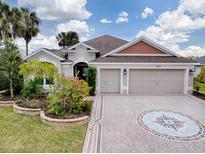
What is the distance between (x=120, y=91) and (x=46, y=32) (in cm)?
1820

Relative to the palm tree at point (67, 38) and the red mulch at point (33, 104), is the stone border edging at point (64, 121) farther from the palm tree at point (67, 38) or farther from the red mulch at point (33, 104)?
the palm tree at point (67, 38)

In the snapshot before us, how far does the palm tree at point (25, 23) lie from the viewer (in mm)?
23703

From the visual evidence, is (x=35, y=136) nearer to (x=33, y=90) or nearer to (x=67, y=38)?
(x=33, y=90)

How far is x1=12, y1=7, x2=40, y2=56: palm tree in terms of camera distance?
77.8 ft

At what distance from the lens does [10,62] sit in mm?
12578

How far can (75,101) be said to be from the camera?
9195 mm

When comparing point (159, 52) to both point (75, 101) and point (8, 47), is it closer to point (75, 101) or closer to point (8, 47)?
point (75, 101)

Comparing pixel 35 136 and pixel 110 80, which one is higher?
pixel 110 80

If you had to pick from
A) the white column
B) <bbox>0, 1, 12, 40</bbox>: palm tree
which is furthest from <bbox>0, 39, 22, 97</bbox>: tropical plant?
the white column

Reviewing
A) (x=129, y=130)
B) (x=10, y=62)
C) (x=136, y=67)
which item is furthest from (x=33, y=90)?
(x=136, y=67)

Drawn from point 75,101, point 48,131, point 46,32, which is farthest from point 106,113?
point 46,32

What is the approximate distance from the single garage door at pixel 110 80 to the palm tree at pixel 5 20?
1630cm

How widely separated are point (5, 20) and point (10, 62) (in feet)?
44.4

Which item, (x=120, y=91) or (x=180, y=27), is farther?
(x=180, y=27)
